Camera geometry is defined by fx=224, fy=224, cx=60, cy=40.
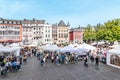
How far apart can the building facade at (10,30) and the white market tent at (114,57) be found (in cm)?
6641

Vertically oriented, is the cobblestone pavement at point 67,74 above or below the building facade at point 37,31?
below

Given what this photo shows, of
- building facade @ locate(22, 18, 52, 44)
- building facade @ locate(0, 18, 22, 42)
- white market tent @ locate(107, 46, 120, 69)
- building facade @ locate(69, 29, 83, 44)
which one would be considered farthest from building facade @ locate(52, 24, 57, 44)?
white market tent @ locate(107, 46, 120, 69)

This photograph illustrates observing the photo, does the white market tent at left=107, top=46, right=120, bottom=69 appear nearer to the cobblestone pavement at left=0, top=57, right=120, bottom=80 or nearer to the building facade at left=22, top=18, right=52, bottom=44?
the cobblestone pavement at left=0, top=57, right=120, bottom=80

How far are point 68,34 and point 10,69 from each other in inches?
4230

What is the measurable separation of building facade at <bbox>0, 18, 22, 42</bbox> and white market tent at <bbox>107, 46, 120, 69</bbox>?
6641cm

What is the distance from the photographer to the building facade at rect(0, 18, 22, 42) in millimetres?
88875

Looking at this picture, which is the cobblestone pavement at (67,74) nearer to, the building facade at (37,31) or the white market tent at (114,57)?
the white market tent at (114,57)

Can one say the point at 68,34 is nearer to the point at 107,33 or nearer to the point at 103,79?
the point at 107,33

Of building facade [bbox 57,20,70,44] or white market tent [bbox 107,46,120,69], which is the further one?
building facade [bbox 57,20,70,44]

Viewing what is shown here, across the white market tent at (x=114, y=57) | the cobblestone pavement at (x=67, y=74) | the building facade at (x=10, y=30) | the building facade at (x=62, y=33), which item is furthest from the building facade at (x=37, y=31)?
the cobblestone pavement at (x=67, y=74)

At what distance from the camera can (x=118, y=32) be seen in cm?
7175

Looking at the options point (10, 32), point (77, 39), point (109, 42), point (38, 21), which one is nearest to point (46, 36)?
point (38, 21)

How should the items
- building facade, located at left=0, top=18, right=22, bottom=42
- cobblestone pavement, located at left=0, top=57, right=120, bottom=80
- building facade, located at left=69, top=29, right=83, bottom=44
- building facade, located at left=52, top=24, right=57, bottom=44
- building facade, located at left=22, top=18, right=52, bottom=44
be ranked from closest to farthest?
cobblestone pavement, located at left=0, top=57, right=120, bottom=80
building facade, located at left=0, top=18, right=22, bottom=42
building facade, located at left=22, top=18, right=52, bottom=44
building facade, located at left=52, top=24, right=57, bottom=44
building facade, located at left=69, top=29, right=83, bottom=44

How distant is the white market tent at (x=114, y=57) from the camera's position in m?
25.0
